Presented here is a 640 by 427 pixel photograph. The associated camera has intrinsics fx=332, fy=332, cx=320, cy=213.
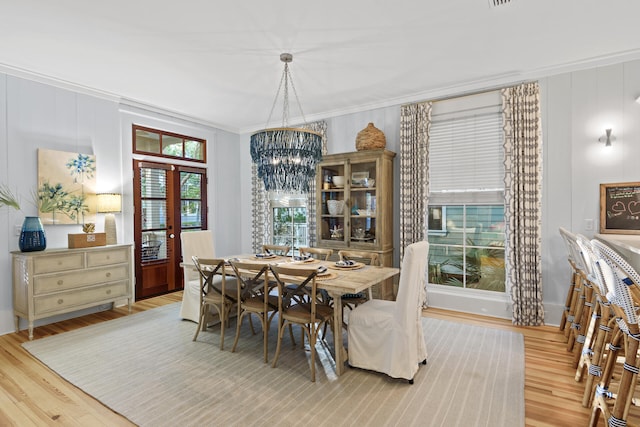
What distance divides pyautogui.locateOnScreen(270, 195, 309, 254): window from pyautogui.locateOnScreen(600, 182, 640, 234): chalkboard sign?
3908 mm

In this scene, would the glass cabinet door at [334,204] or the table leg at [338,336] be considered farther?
the glass cabinet door at [334,204]

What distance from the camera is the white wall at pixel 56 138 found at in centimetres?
369

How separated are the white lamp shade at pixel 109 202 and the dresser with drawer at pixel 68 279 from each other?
0.51 meters

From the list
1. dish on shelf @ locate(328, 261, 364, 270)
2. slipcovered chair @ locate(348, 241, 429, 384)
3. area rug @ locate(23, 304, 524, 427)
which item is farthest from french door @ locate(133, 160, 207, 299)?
slipcovered chair @ locate(348, 241, 429, 384)

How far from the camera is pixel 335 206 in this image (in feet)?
16.0

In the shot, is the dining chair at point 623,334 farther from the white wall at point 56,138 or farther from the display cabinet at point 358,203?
the white wall at point 56,138

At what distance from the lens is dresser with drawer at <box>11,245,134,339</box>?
11.6 feet

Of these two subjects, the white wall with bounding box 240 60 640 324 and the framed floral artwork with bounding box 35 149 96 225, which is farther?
the framed floral artwork with bounding box 35 149 96 225

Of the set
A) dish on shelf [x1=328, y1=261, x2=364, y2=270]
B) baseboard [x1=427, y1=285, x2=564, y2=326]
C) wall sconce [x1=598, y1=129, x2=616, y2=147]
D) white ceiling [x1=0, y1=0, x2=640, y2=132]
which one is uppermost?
white ceiling [x1=0, y1=0, x2=640, y2=132]

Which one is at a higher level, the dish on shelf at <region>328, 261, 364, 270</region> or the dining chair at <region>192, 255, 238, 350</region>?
the dish on shelf at <region>328, 261, 364, 270</region>

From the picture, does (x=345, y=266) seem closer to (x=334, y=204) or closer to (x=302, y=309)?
(x=302, y=309)

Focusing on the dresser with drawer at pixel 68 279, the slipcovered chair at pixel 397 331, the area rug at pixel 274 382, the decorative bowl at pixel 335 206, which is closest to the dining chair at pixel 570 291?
the area rug at pixel 274 382

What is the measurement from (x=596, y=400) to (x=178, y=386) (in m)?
2.76

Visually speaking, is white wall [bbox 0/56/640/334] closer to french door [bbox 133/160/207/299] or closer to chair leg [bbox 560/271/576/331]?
chair leg [bbox 560/271/576/331]
